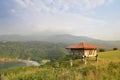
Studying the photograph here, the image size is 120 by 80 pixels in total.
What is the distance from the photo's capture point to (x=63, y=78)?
24.3 feet

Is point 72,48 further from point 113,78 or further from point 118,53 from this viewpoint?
point 113,78

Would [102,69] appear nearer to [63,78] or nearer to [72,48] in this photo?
[63,78]

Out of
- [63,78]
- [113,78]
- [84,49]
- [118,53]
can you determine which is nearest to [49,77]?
[63,78]

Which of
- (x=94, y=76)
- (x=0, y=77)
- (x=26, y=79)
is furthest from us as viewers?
(x=26, y=79)

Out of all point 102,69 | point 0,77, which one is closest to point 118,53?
point 102,69

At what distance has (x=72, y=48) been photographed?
3023 centimetres

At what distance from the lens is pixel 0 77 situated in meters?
6.43

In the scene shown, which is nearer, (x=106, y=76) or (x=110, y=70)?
(x=106, y=76)

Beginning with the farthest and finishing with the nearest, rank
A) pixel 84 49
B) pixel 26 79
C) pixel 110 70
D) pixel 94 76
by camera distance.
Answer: pixel 84 49, pixel 110 70, pixel 26 79, pixel 94 76

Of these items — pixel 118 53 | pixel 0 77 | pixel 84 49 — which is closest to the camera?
pixel 0 77

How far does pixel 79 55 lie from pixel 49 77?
2277 centimetres

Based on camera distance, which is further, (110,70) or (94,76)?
(110,70)

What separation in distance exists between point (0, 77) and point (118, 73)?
4557 millimetres

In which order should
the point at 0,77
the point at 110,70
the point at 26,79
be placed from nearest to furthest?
the point at 0,77 < the point at 26,79 < the point at 110,70
